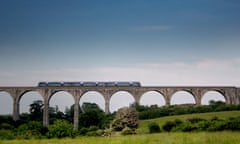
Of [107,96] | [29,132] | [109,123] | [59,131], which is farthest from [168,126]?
[107,96]

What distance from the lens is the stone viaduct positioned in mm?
54938

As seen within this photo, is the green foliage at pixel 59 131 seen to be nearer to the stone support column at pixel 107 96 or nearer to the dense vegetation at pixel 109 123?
the dense vegetation at pixel 109 123

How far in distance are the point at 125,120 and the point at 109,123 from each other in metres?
8.58

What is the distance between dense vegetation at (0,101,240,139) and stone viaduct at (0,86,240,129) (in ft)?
5.41

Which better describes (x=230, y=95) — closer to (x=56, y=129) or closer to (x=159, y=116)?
(x=159, y=116)

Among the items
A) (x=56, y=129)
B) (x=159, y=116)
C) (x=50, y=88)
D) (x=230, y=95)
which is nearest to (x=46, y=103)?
(x=50, y=88)

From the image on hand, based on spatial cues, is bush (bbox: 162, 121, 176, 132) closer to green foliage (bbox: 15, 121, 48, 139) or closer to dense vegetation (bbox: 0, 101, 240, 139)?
dense vegetation (bbox: 0, 101, 240, 139)

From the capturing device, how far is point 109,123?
39406mm

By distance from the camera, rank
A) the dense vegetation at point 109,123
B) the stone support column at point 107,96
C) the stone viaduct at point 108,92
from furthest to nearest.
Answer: the stone viaduct at point 108,92
the stone support column at point 107,96
the dense vegetation at point 109,123

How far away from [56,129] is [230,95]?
4188 cm

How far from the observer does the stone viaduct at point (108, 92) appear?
2163 inches

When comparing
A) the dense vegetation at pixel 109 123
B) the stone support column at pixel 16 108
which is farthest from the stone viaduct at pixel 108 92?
the dense vegetation at pixel 109 123

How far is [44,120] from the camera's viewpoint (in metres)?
55.5

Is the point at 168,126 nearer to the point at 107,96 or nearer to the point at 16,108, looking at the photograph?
the point at 107,96
